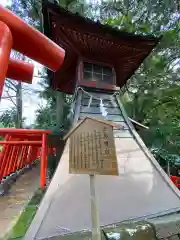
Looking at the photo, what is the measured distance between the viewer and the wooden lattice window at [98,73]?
6041 mm

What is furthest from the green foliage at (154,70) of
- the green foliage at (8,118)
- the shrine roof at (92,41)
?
the green foliage at (8,118)

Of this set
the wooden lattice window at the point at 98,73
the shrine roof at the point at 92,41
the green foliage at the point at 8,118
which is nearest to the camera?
the shrine roof at the point at 92,41

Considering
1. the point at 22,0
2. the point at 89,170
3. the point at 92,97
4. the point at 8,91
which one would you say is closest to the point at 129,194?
the point at 89,170

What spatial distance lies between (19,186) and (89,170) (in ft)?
22.3

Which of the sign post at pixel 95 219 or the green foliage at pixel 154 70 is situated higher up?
the green foliage at pixel 154 70

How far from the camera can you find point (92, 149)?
7.45 ft

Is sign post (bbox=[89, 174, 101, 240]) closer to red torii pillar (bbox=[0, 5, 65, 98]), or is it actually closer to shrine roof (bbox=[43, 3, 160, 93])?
red torii pillar (bbox=[0, 5, 65, 98])

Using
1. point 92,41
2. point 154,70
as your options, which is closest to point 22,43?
point 92,41

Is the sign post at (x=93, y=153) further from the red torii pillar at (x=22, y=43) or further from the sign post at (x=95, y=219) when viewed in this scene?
the red torii pillar at (x=22, y=43)

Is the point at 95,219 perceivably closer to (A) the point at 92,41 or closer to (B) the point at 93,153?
(B) the point at 93,153

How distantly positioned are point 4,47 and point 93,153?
1425 millimetres

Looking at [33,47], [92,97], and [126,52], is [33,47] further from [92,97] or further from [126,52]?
[126,52]

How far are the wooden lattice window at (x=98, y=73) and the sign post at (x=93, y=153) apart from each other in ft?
12.4

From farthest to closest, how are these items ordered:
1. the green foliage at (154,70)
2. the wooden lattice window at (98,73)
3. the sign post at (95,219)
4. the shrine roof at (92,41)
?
1. the green foliage at (154,70)
2. the wooden lattice window at (98,73)
3. the shrine roof at (92,41)
4. the sign post at (95,219)
